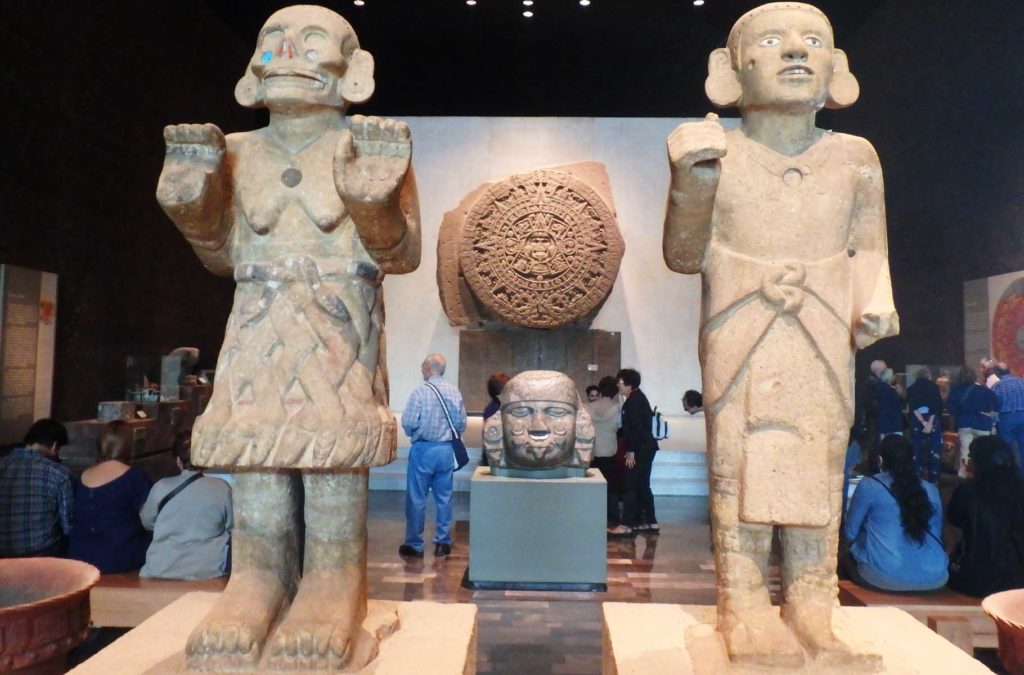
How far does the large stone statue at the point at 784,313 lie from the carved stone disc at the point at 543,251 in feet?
→ 14.2

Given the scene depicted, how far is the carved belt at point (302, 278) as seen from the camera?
2.40 meters

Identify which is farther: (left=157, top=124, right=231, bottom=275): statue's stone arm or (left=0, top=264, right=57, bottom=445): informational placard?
(left=0, top=264, right=57, bottom=445): informational placard

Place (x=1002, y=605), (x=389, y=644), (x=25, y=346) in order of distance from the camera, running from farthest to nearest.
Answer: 1. (x=25, y=346)
2. (x=1002, y=605)
3. (x=389, y=644)

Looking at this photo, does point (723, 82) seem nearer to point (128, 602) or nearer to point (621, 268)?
point (128, 602)

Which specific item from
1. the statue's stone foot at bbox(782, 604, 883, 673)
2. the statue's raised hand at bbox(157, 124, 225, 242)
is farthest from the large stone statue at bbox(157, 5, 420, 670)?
the statue's stone foot at bbox(782, 604, 883, 673)

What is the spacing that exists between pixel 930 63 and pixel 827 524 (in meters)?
Result: 4.86

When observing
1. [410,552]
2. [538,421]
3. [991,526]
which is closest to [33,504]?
[410,552]

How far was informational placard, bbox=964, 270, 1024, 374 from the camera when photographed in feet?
19.8

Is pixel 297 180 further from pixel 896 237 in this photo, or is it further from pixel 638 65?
pixel 896 237

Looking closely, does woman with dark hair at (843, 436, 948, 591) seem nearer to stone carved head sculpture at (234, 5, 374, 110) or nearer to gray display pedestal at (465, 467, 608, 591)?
gray display pedestal at (465, 467, 608, 591)

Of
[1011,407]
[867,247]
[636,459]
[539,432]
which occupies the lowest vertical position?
[636,459]

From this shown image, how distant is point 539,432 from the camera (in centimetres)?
487

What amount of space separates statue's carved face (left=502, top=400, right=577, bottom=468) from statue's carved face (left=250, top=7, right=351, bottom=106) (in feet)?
9.24

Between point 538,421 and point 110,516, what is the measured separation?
96.2 inches
